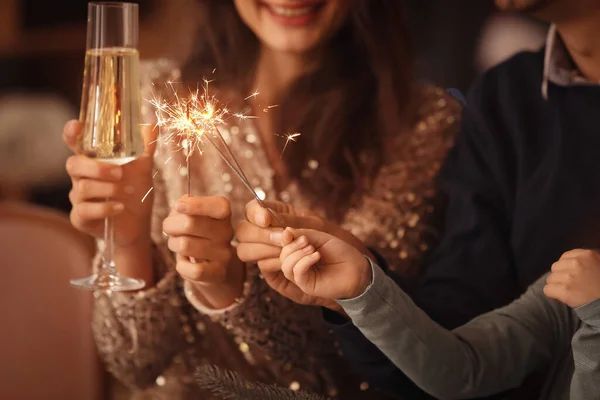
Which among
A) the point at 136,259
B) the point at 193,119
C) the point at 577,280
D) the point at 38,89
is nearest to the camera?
the point at 577,280

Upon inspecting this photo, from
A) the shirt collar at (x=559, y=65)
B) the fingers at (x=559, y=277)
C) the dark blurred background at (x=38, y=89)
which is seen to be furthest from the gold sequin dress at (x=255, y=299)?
the dark blurred background at (x=38, y=89)

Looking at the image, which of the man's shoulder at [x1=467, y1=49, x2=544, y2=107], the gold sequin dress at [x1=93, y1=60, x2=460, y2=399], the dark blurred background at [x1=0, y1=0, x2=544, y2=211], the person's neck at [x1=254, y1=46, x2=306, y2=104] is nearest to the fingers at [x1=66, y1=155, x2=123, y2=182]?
the gold sequin dress at [x1=93, y1=60, x2=460, y2=399]

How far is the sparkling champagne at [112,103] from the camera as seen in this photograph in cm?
66

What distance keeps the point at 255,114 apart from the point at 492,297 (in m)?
0.31

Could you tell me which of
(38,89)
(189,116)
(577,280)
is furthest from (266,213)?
(38,89)

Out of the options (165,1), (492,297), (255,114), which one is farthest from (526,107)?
(165,1)

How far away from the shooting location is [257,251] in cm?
59

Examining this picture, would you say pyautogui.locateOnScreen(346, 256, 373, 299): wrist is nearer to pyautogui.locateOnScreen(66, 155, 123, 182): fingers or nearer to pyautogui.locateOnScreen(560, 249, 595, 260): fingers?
pyautogui.locateOnScreen(560, 249, 595, 260): fingers

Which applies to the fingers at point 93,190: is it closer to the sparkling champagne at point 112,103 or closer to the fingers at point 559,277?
the sparkling champagne at point 112,103

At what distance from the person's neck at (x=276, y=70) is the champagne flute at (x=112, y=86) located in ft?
0.61

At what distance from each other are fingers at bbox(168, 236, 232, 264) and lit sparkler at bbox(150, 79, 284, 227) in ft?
0.12

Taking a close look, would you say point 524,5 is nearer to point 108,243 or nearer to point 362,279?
point 362,279

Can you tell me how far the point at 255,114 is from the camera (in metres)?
0.85

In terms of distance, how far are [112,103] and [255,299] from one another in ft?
0.68
